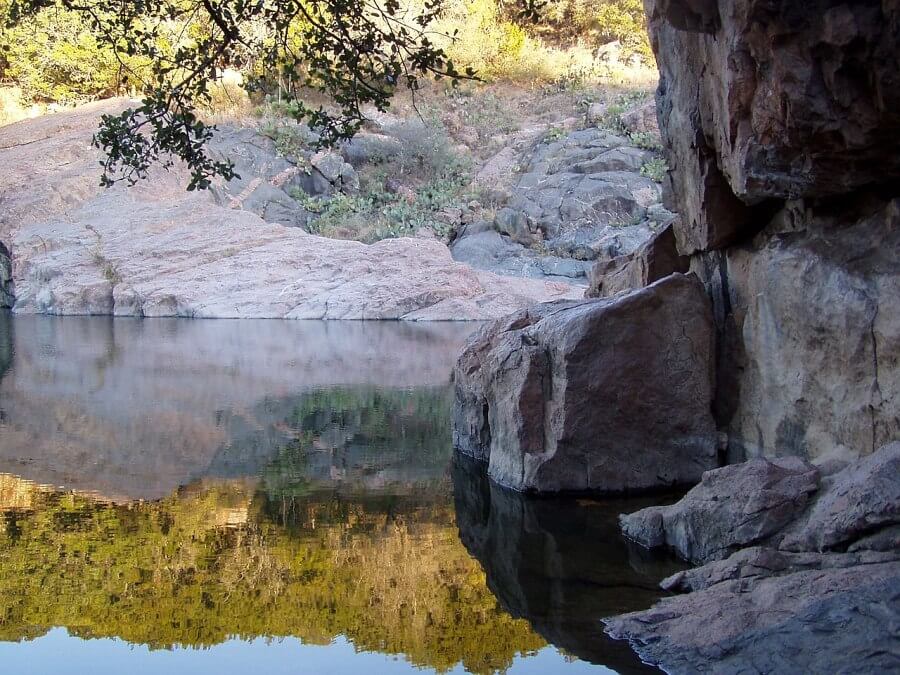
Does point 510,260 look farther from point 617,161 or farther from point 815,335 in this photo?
point 815,335

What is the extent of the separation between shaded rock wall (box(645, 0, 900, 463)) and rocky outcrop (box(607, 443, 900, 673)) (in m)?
0.76

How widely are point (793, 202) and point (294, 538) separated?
3.62 metres

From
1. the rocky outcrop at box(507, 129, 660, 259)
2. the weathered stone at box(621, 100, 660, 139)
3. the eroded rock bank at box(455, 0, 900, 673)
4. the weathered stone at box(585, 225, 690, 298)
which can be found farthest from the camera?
the weathered stone at box(621, 100, 660, 139)

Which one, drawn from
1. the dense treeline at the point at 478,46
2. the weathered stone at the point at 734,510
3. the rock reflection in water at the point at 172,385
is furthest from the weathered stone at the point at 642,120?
the weathered stone at the point at 734,510

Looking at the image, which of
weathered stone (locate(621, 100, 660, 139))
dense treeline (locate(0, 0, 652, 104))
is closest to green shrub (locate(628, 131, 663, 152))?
weathered stone (locate(621, 100, 660, 139))

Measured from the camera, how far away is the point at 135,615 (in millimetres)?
4613

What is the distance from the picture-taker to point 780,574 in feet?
14.1

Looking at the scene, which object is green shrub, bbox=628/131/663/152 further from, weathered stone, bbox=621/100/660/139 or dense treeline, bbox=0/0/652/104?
dense treeline, bbox=0/0/652/104

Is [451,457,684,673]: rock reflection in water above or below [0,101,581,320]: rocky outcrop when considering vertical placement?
below

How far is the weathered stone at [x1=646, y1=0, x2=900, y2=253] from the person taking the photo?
446 cm

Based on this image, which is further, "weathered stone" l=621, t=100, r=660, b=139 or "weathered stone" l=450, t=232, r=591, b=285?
"weathered stone" l=621, t=100, r=660, b=139

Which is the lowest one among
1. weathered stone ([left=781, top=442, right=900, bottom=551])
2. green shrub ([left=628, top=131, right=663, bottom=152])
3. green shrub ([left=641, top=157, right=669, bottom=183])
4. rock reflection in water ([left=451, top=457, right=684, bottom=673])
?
rock reflection in water ([left=451, top=457, right=684, bottom=673])

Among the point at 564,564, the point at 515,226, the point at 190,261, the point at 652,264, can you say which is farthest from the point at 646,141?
the point at 564,564

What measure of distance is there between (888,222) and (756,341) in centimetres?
145
